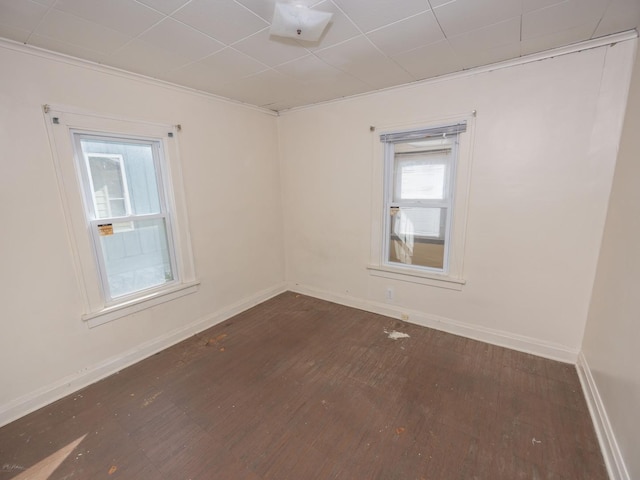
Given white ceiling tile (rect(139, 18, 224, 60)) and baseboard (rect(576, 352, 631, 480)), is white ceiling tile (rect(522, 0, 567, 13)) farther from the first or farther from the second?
baseboard (rect(576, 352, 631, 480))

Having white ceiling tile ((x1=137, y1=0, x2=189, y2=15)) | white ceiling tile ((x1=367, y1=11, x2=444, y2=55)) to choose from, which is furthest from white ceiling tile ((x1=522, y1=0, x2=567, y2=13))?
white ceiling tile ((x1=137, y1=0, x2=189, y2=15))

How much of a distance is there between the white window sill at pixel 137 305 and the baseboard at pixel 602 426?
10.4ft

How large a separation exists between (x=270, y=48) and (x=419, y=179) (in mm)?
1787

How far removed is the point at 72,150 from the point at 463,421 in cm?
324

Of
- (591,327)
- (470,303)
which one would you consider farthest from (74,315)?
(591,327)

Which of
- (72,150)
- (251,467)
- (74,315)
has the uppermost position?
(72,150)

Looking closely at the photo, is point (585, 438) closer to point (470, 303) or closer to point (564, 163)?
point (470, 303)

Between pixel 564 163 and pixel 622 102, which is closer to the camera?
pixel 622 102

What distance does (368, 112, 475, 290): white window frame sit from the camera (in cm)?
247

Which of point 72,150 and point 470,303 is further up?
point 72,150

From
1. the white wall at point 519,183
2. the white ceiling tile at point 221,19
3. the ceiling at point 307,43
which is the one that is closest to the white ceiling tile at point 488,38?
the ceiling at point 307,43

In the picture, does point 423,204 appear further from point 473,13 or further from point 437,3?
point 437,3

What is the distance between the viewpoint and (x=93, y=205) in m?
2.15

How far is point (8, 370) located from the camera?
5.97 feet
